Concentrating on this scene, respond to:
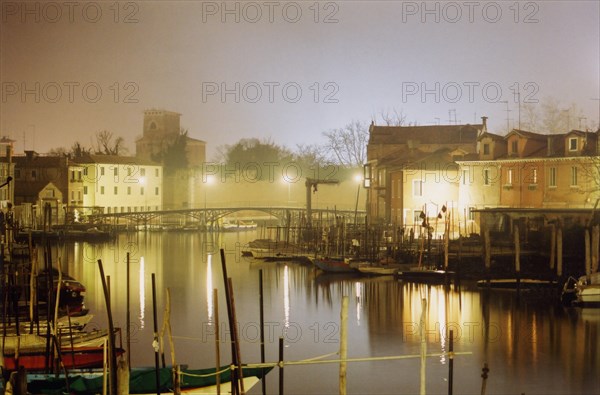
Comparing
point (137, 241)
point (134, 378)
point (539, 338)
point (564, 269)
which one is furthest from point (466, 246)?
point (134, 378)

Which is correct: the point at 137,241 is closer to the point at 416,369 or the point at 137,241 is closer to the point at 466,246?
the point at 466,246

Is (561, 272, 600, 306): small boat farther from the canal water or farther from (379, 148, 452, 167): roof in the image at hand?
(379, 148, 452, 167): roof

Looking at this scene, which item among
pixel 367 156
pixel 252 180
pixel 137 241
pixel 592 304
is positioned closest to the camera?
pixel 592 304

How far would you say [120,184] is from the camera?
11133mm

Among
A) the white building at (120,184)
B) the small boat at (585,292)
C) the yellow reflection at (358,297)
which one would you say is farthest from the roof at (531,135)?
the white building at (120,184)

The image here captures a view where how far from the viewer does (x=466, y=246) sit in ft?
34.1

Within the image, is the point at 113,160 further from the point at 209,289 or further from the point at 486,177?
the point at 486,177

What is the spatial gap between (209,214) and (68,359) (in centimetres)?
880

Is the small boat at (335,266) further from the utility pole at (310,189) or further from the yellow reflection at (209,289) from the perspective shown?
the utility pole at (310,189)

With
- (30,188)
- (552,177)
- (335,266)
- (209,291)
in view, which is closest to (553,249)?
(552,177)

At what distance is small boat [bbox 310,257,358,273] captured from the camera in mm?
10508

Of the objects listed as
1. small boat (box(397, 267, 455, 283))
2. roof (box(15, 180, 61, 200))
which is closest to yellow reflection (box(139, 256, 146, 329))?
roof (box(15, 180, 61, 200))

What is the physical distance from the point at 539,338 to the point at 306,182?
6706 millimetres

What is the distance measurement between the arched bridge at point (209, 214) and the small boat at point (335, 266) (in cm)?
141
